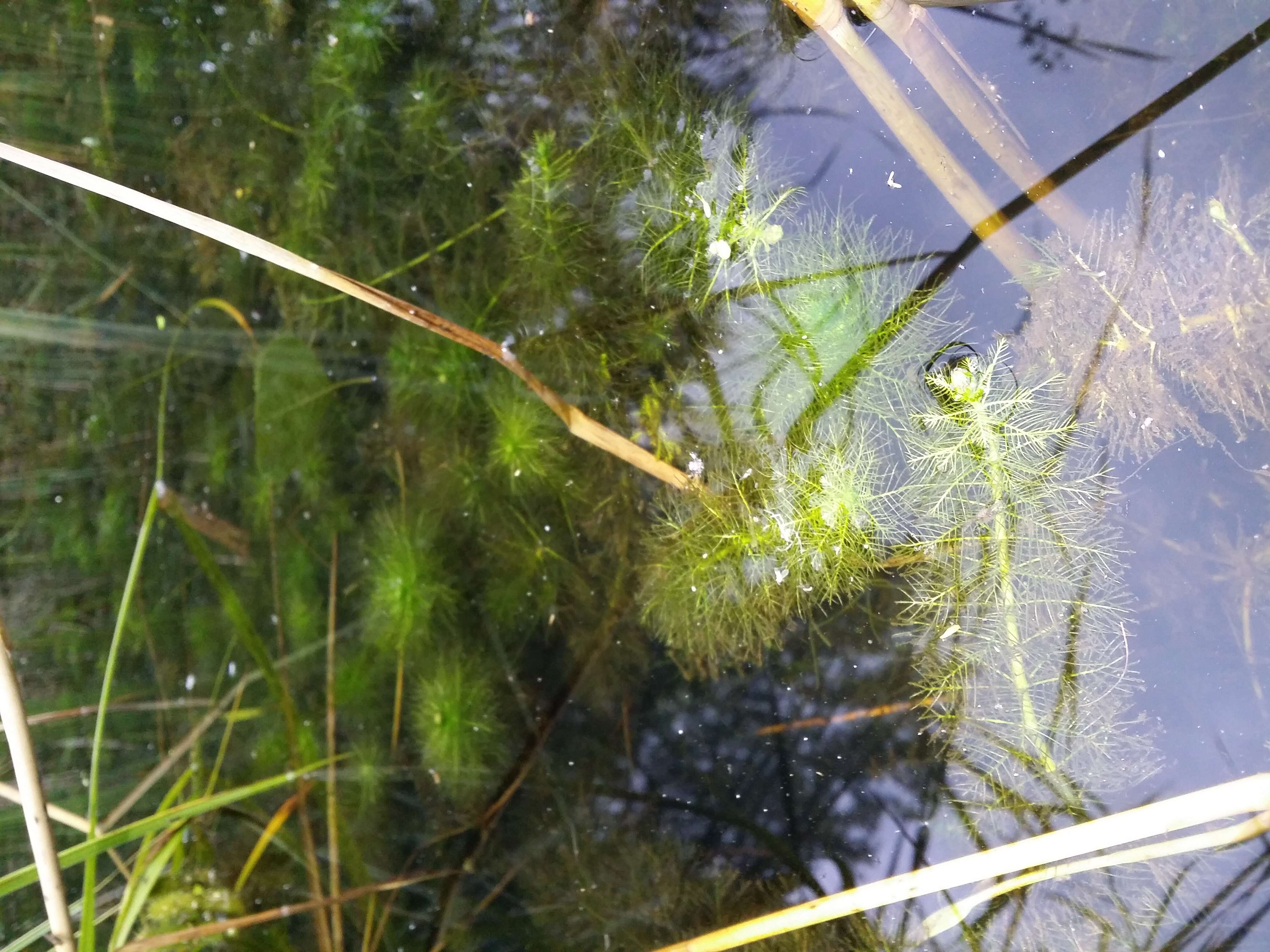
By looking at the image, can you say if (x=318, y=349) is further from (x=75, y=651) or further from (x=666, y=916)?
(x=666, y=916)

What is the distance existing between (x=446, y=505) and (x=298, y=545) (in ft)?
1.77

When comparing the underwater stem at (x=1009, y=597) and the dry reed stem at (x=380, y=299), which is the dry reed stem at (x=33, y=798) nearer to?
the dry reed stem at (x=380, y=299)

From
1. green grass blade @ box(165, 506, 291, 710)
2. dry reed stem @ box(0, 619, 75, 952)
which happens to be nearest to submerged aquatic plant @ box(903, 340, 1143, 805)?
dry reed stem @ box(0, 619, 75, 952)

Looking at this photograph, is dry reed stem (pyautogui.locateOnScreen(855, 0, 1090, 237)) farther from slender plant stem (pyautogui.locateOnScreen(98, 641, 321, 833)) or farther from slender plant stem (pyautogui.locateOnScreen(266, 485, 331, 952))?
slender plant stem (pyautogui.locateOnScreen(98, 641, 321, 833))

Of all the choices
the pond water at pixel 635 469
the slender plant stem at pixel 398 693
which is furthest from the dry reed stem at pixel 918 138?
the slender plant stem at pixel 398 693

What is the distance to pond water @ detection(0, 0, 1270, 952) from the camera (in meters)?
1.32

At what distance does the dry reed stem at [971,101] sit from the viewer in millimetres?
1346

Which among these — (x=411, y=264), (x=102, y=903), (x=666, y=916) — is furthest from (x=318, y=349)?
(x=666, y=916)

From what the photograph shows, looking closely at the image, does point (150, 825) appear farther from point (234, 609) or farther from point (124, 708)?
point (124, 708)

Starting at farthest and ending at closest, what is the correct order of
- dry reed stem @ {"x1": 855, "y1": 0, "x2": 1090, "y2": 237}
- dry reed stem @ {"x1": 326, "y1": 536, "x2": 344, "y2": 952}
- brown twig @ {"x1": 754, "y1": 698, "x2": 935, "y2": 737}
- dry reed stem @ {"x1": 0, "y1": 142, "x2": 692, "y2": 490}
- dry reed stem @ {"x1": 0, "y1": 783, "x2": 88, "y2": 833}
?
dry reed stem @ {"x1": 326, "y1": 536, "x2": 344, "y2": 952} → dry reed stem @ {"x1": 0, "y1": 783, "x2": 88, "y2": 833} → brown twig @ {"x1": 754, "y1": 698, "x2": 935, "y2": 737} → dry reed stem @ {"x1": 855, "y1": 0, "x2": 1090, "y2": 237} → dry reed stem @ {"x1": 0, "y1": 142, "x2": 692, "y2": 490}

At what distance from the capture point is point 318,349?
6.72ft

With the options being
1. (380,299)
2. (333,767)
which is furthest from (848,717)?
(333,767)

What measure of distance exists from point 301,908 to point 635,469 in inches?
58.7

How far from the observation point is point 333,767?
203 cm
